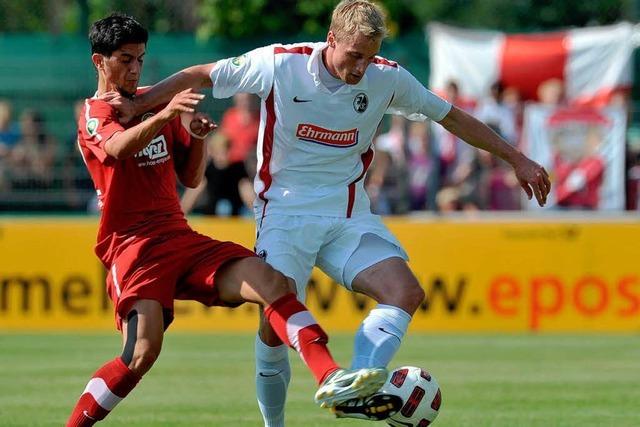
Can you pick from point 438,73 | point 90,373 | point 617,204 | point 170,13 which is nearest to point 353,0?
point 90,373

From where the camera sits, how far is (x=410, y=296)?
735 cm

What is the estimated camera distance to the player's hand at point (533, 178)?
7.61 metres

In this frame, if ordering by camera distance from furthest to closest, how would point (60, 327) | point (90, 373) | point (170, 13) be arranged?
point (170, 13), point (60, 327), point (90, 373)

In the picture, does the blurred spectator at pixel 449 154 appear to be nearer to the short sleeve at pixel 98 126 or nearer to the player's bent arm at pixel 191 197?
the player's bent arm at pixel 191 197

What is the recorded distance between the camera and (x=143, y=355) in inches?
289

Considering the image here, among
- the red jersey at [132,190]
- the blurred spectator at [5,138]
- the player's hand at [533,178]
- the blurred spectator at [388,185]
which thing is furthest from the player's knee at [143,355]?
the blurred spectator at [5,138]

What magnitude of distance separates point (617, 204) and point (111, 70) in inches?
427

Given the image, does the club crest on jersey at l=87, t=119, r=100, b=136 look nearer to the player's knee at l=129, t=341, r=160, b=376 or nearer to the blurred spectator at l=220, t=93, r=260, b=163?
the player's knee at l=129, t=341, r=160, b=376

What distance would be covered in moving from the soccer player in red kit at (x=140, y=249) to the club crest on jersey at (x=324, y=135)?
569 mm

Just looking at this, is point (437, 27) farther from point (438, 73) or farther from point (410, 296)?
point (410, 296)

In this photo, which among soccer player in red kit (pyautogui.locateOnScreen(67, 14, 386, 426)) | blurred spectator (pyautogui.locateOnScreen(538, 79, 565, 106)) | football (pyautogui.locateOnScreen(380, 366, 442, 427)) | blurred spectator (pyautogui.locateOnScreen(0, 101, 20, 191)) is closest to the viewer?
football (pyautogui.locateOnScreen(380, 366, 442, 427))

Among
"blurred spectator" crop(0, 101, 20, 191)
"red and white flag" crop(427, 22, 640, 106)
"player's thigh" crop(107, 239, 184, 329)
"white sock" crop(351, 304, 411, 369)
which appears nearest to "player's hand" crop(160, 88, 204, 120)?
"player's thigh" crop(107, 239, 184, 329)

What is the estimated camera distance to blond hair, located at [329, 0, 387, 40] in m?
7.09

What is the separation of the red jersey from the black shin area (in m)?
0.40
